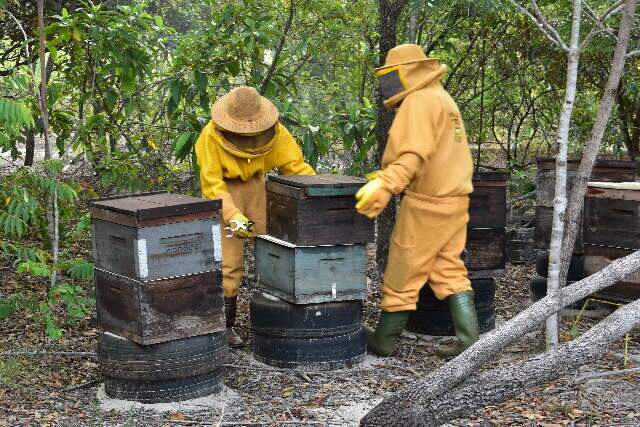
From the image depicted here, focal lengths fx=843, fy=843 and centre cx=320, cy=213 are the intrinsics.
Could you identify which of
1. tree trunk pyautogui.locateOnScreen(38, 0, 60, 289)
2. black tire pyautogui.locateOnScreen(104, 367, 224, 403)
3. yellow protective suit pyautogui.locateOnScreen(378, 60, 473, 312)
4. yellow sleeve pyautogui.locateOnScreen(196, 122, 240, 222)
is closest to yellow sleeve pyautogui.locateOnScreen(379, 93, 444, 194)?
yellow protective suit pyautogui.locateOnScreen(378, 60, 473, 312)

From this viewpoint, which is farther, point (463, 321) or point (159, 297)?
point (463, 321)

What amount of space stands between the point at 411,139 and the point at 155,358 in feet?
6.06

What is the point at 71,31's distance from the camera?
19.4 ft

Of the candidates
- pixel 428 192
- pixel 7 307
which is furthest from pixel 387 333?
pixel 7 307

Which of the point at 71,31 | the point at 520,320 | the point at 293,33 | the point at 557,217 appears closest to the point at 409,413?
the point at 520,320

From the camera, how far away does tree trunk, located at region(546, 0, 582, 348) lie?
192 inches

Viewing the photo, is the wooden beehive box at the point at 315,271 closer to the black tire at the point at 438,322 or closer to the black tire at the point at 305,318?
the black tire at the point at 305,318

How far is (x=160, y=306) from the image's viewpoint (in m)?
4.30

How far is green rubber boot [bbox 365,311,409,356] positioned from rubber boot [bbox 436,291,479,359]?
0.31 meters

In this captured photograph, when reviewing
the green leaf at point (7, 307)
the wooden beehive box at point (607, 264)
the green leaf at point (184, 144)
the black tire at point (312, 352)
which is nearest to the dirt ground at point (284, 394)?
the black tire at point (312, 352)

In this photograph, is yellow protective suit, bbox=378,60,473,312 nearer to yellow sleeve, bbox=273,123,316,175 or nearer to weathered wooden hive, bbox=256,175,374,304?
weathered wooden hive, bbox=256,175,374,304

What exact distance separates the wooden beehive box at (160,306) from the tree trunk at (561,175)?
1.99 meters

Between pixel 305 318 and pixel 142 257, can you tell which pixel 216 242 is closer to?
pixel 142 257

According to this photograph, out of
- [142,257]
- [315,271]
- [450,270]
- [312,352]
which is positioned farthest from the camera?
[450,270]
